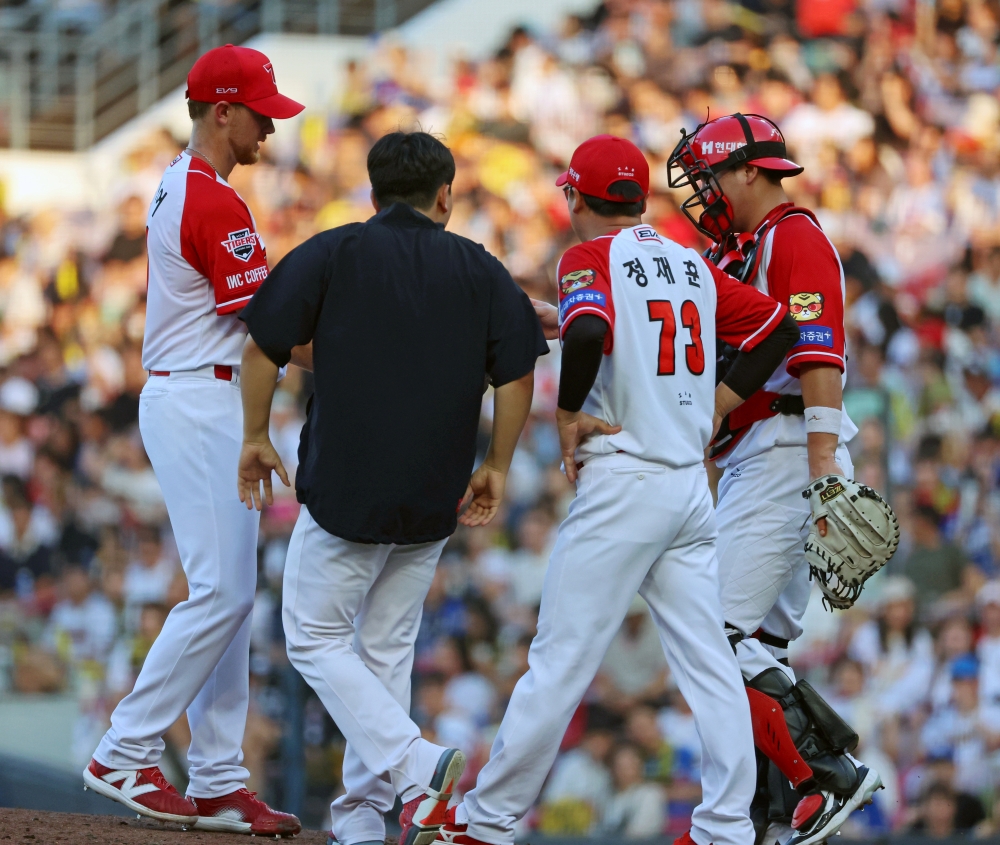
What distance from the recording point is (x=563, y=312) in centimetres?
346

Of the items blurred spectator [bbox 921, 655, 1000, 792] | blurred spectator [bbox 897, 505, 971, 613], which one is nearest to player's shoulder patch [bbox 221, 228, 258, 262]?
blurred spectator [bbox 921, 655, 1000, 792]

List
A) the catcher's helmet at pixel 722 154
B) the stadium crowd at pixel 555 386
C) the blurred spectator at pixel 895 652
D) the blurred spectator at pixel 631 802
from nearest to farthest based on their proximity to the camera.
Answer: the catcher's helmet at pixel 722 154
the blurred spectator at pixel 631 802
the stadium crowd at pixel 555 386
the blurred spectator at pixel 895 652

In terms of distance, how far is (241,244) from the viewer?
3.72 metres

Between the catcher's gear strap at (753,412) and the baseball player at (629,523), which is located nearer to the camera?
the baseball player at (629,523)

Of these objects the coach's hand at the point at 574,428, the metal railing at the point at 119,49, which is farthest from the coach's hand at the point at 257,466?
the metal railing at the point at 119,49

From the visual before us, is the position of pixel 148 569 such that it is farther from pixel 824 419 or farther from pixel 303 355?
pixel 824 419

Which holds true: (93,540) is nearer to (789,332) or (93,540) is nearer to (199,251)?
(199,251)

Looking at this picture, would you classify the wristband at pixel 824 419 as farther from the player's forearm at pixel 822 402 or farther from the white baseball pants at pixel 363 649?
the white baseball pants at pixel 363 649

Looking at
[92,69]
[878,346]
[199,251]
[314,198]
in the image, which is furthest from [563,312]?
[92,69]

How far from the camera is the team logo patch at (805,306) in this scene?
3.75 m

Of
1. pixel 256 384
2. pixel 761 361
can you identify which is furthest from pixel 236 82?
pixel 761 361

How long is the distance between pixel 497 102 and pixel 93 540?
551cm

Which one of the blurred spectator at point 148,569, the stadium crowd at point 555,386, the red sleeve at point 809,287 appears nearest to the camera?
the red sleeve at point 809,287

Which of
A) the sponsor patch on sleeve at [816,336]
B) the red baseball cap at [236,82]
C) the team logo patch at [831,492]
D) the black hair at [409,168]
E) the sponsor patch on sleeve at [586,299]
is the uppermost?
the red baseball cap at [236,82]
